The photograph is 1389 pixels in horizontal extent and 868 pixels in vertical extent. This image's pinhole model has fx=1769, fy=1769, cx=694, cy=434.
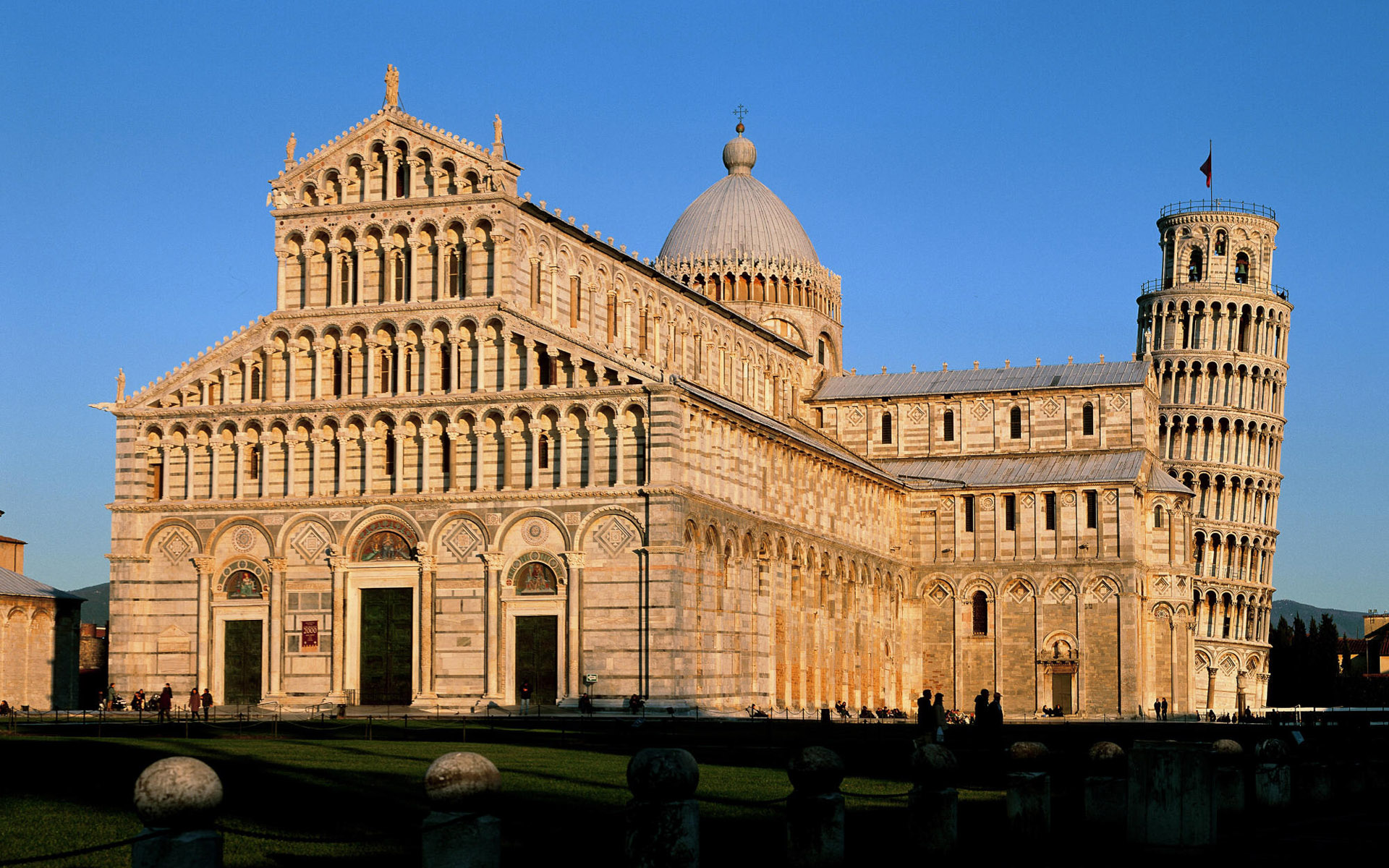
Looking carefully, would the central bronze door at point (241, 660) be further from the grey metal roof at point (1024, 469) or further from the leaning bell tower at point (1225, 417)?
the leaning bell tower at point (1225, 417)

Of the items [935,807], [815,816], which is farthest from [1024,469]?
[815,816]

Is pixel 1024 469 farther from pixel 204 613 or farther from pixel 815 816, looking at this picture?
pixel 815 816

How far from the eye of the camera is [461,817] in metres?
15.0

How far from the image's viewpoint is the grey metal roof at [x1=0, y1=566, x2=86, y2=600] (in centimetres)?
6825

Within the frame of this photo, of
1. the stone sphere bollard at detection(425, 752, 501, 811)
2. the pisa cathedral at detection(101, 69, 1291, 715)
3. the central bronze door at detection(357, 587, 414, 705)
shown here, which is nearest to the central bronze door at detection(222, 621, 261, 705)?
the pisa cathedral at detection(101, 69, 1291, 715)

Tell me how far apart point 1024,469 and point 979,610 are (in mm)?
7389

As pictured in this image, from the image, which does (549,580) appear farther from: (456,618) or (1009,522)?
(1009,522)

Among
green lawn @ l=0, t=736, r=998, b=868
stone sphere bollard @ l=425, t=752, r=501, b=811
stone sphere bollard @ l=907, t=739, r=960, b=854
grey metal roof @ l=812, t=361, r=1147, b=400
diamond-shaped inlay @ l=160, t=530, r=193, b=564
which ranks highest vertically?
grey metal roof @ l=812, t=361, r=1147, b=400

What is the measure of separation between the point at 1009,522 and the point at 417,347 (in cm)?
3504

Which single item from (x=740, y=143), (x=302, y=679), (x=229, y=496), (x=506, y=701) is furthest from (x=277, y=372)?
(x=740, y=143)

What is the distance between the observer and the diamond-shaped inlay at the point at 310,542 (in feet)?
205

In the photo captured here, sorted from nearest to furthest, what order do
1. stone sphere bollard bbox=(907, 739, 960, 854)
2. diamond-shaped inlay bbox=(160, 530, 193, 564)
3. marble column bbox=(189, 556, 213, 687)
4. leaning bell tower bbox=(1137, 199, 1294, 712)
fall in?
1. stone sphere bollard bbox=(907, 739, 960, 854)
2. marble column bbox=(189, 556, 213, 687)
3. diamond-shaped inlay bbox=(160, 530, 193, 564)
4. leaning bell tower bbox=(1137, 199, 1294, 712)

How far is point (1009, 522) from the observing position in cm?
8575

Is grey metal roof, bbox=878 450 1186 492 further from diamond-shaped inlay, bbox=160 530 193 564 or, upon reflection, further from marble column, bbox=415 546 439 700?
diamond-shaped inlay, bbox=160 530 193 564
